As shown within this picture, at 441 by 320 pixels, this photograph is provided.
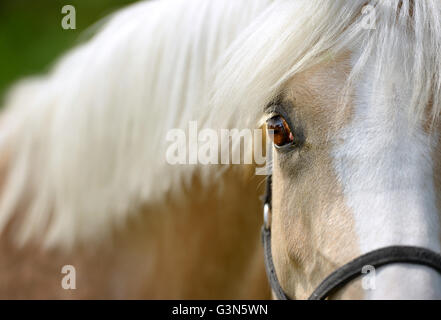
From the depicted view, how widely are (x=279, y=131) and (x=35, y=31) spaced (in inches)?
207

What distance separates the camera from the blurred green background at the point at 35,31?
5191 mm

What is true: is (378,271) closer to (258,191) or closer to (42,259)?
(258,191)

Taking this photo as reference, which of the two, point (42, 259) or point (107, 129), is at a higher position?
point (107, 129)

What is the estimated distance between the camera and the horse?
96 centimetres

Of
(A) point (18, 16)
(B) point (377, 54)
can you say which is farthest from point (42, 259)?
(A) point (18, 16)

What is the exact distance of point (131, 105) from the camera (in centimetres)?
151

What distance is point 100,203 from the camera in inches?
61.8

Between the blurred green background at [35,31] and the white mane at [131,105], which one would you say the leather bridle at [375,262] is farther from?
the blurred green background at [35,31]

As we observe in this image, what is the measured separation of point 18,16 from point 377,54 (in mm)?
5626

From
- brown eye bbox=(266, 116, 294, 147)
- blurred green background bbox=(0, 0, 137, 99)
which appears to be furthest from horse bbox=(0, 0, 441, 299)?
blurred green background bbox=(0, 0, 137, 99)

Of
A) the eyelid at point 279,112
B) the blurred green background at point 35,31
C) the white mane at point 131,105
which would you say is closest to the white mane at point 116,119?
the white mane at point 131,105

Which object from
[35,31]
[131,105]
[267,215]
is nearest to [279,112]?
[267,215]

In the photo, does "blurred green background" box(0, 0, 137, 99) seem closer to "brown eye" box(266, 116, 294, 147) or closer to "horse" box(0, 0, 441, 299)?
"horse" box(0, 0, 441, 299)
